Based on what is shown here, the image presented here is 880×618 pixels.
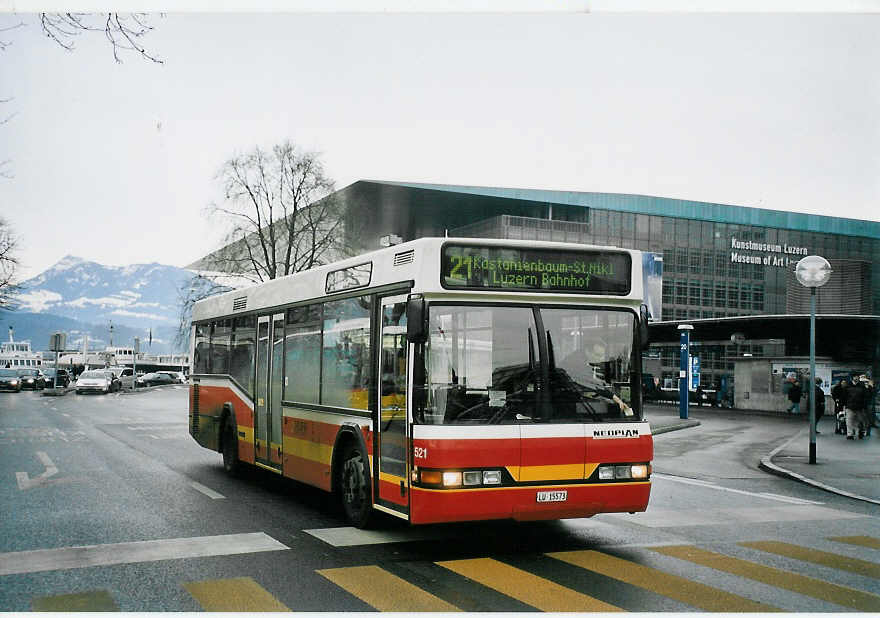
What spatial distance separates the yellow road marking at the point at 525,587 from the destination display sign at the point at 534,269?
8.10 feet

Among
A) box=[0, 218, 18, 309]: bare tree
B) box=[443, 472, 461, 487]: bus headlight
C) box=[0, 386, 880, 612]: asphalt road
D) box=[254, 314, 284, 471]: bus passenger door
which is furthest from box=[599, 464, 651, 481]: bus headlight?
box=[0, 218, 18, 309]: bare tree

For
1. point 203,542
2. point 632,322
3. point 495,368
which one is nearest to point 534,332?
point 495,368

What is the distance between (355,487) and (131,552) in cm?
238

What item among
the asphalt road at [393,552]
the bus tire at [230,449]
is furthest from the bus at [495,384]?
the bus tire at [230,449]

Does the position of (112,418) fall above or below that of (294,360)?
below

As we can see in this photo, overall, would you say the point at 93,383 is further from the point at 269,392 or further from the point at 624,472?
the point at 624,472

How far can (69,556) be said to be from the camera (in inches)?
313

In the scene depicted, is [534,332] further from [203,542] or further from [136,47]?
[136,47]

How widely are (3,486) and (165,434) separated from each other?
10.3m

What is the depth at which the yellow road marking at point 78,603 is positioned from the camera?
6180 millimetres

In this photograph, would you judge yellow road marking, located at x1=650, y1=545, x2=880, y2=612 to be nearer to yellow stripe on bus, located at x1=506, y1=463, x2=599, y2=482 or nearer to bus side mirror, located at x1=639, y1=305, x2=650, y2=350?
yellow stripe on bus, located at x1=506, y1=463, x2=599, y2=482

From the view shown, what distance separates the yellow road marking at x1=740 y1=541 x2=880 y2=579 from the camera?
313 inches

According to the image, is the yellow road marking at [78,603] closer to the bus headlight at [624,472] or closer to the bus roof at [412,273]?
the bus roof at [412,273]

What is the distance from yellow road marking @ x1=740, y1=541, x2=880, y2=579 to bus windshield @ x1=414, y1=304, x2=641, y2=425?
1.97 m
